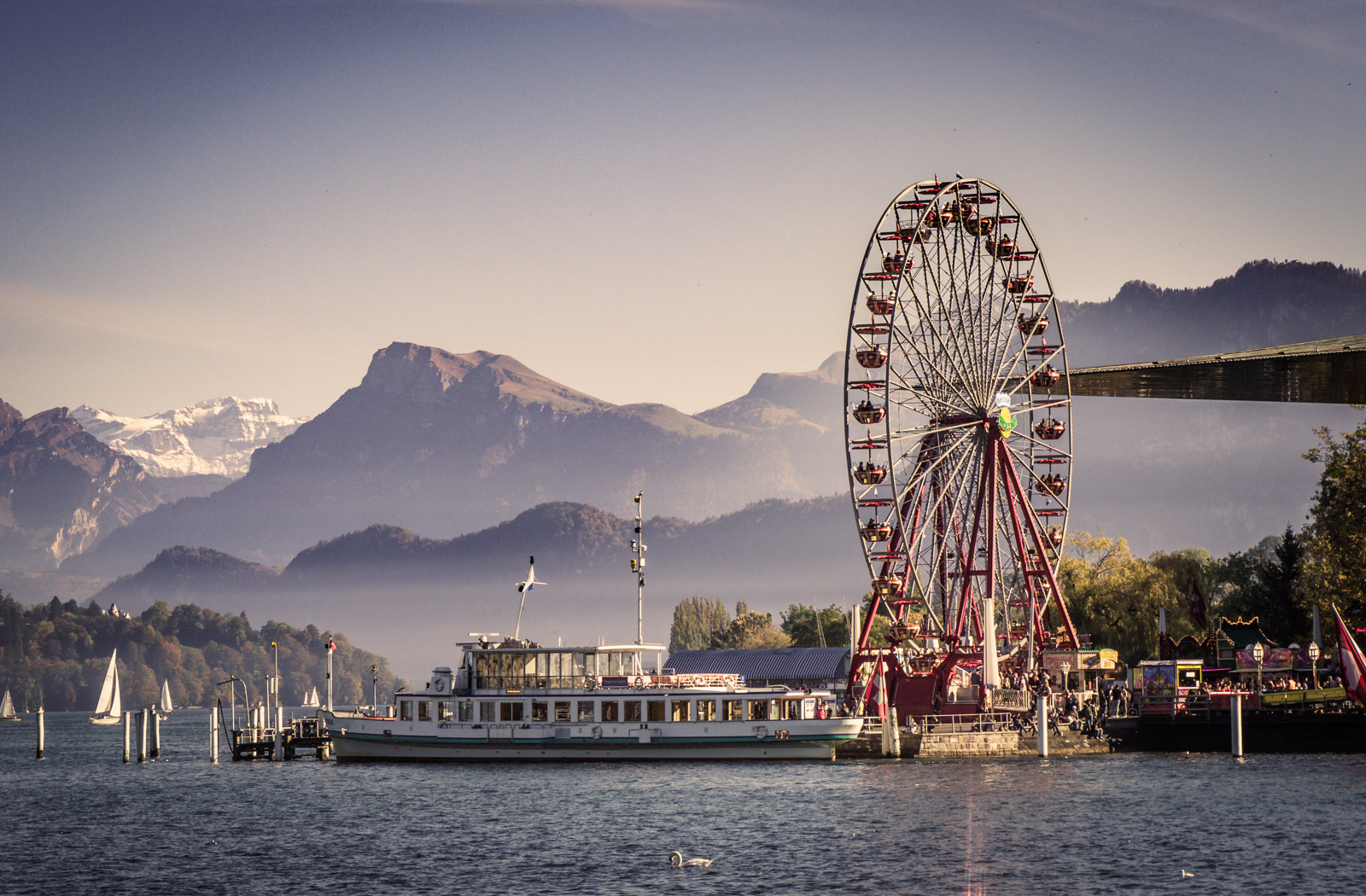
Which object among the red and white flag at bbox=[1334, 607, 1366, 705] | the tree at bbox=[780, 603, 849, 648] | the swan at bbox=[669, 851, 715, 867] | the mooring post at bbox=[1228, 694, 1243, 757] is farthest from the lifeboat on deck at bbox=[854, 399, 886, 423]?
the tree at bbox=[780, 603, 849, 648]

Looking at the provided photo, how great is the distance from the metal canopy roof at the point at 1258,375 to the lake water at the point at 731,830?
22380 millimetres

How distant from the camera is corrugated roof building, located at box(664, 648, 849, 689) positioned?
157 metres

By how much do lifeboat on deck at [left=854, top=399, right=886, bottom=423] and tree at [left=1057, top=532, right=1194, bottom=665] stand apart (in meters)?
47.4

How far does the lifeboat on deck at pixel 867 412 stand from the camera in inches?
3696

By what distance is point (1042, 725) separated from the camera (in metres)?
81.5

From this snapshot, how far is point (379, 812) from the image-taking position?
233ft

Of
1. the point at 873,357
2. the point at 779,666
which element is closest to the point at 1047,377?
the point at 873,357

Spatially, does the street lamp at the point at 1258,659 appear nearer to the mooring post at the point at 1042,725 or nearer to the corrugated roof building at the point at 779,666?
the mooring post at the point at 1042,725

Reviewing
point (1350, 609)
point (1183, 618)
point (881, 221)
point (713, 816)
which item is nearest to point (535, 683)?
point (713, 816)

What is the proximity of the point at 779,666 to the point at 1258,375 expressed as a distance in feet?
254

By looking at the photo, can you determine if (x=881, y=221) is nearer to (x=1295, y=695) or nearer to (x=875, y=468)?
(x=875, y=468)

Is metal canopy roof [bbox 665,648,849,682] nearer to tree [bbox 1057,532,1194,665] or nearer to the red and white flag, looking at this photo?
tree [bbox 1057,532,1194,665]

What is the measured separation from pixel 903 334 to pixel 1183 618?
198 ft

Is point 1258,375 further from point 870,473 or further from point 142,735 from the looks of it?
point 142,735
